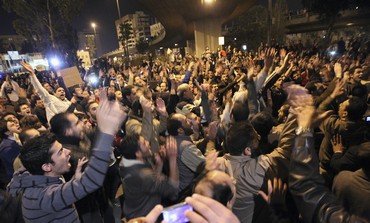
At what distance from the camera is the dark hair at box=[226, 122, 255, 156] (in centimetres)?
247

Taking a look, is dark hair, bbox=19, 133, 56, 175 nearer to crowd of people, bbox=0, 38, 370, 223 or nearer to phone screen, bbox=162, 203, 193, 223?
crowd of people, bbox=0, 38, 370, 223

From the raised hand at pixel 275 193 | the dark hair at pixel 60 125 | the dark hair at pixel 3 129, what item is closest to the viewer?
the raised hand at pixel 275 193

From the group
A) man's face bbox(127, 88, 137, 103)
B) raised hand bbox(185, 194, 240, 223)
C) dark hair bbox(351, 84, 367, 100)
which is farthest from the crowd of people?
man's face bbox(127, 88, 137, 103)

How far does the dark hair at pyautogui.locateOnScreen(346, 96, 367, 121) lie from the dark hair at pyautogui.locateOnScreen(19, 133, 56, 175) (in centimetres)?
339

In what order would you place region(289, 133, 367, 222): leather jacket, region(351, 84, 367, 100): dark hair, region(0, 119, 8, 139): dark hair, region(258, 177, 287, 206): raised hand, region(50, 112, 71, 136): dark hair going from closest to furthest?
region(289, 133, 367, 222): leather jacket < region(258, 177, 287, 206): raised hand < region(50, 112, 71, 136): dark hair < region(0, 119, 8, 139): dark hair < region(351, 84, 367, 100): dark hair

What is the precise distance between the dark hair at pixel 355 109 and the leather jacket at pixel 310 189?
1988 mm

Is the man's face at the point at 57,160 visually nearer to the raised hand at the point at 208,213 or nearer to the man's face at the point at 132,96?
the raised hand at the point at 208,213

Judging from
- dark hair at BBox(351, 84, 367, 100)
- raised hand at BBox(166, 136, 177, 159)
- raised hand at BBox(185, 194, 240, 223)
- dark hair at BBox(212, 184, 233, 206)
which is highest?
raised hand at BBox(185, 194, 240, 223)

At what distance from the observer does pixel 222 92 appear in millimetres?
7766

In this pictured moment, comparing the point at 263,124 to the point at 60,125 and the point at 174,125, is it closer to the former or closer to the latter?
the point at 174,125

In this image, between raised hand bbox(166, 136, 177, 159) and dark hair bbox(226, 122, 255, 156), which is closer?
dark hair bbox(226, 122, 255, 156)

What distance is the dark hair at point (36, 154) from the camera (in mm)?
2152

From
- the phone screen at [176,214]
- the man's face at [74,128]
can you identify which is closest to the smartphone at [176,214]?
the phone screen at [176,214]

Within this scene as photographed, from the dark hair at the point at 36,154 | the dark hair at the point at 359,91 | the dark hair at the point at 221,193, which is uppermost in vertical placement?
the dark hair at the point at 36,154
